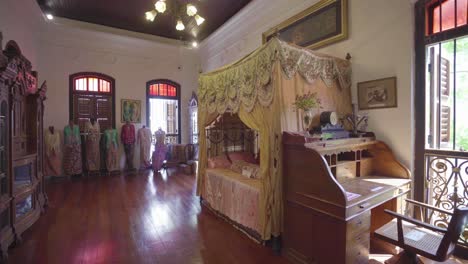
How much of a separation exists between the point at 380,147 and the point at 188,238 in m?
2.73

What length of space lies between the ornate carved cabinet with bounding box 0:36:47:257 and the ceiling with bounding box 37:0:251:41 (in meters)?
2.21

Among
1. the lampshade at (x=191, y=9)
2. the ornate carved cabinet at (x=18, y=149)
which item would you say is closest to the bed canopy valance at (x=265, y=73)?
the lampshade at (x=191, y=9)

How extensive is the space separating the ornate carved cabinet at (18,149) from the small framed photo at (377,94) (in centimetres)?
441

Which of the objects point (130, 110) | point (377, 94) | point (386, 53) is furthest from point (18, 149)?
point (386, 53)

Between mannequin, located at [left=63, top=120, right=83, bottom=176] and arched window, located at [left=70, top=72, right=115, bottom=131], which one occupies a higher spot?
arched window, located at [left=70, top=72, right=115, bottom=131]

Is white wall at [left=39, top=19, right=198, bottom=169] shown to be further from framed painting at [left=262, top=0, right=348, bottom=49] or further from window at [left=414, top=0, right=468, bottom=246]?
window at [left=414, top=0, right=468, bottom=246]

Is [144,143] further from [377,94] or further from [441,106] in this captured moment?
[441,106]

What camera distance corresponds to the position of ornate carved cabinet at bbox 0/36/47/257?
268 centimetres

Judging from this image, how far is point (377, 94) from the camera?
3012 millimetres

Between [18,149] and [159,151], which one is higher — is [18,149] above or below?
above

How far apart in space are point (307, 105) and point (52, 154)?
21.2ft

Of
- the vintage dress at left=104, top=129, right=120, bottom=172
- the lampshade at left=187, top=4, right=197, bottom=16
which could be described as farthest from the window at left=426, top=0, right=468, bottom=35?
A: the vintage dress at left=104, top=129, right=120, bottom=172

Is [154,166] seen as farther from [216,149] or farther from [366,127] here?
[366,127]

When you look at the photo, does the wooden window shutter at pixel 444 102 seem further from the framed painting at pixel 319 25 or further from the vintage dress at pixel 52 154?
the vintage dress at pixel 52 154
